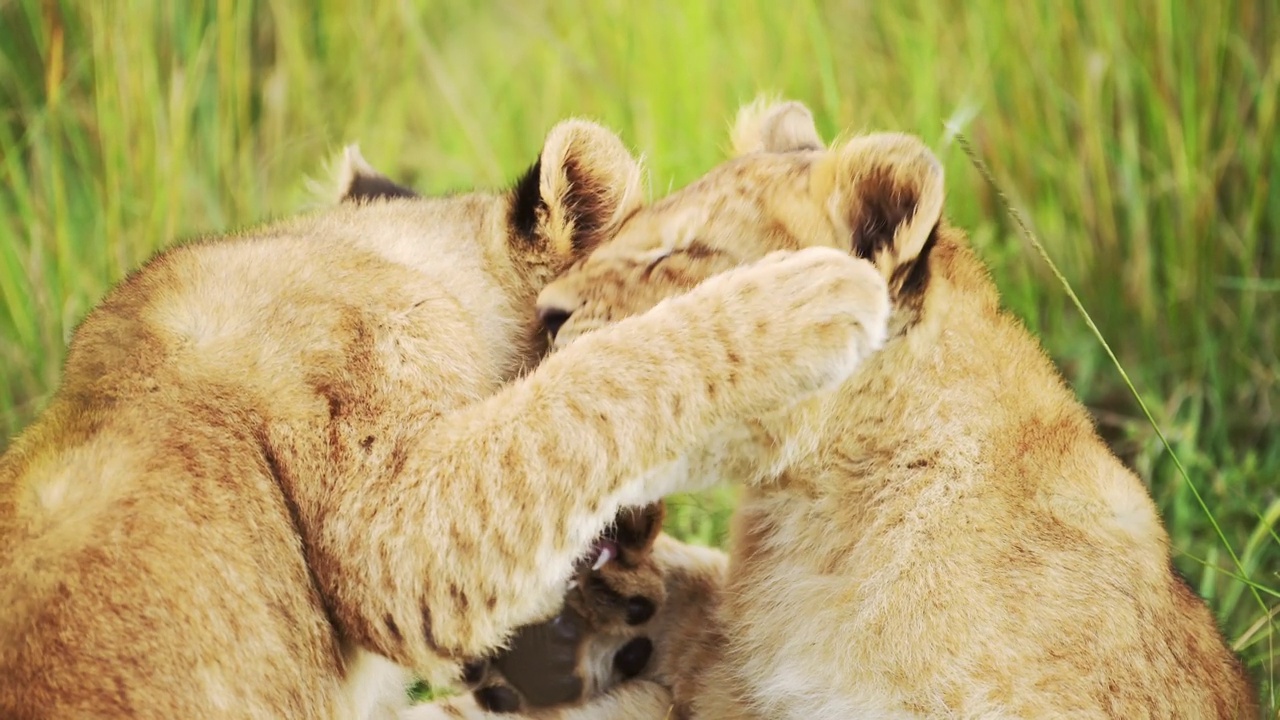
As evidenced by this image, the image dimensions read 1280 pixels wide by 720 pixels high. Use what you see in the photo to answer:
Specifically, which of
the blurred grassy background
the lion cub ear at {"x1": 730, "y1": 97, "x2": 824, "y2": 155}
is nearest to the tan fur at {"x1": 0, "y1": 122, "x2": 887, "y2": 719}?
the lion cub ear at {"x1": 730, "y1": 97, "x2": 824, "y2": 155}

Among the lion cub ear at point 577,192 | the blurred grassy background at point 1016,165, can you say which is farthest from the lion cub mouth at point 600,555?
the blurred grassy background at point 1016,165

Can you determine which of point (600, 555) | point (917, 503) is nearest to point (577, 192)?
point (600, 555)

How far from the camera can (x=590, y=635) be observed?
2984 millimetres

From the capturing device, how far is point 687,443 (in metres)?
2.45

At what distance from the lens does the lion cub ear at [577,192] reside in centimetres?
279

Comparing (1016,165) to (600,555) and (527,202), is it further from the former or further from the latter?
(600,555)

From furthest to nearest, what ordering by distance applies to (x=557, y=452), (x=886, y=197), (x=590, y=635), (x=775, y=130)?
(x=775, y=130), (x=590, y=635), (x=886, y=197), (x=557, y=452)

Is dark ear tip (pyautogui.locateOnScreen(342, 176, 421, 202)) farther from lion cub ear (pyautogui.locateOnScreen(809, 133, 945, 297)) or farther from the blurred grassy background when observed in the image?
lion cub ear (pyautogui.locateOnScreen(809, 133, 945, 297))

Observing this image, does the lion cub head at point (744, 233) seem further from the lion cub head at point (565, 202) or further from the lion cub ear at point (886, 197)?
Result: the lion cub head at point (565, 202)

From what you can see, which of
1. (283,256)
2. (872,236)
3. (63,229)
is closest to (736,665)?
(872,236)

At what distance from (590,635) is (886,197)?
1165 mm

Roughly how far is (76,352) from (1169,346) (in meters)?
3.23

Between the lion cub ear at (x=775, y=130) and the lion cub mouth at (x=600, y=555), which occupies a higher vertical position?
the lion cub ear at (x=775, y=130)

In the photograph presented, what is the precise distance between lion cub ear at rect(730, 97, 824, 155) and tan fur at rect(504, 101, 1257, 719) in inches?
12.8
